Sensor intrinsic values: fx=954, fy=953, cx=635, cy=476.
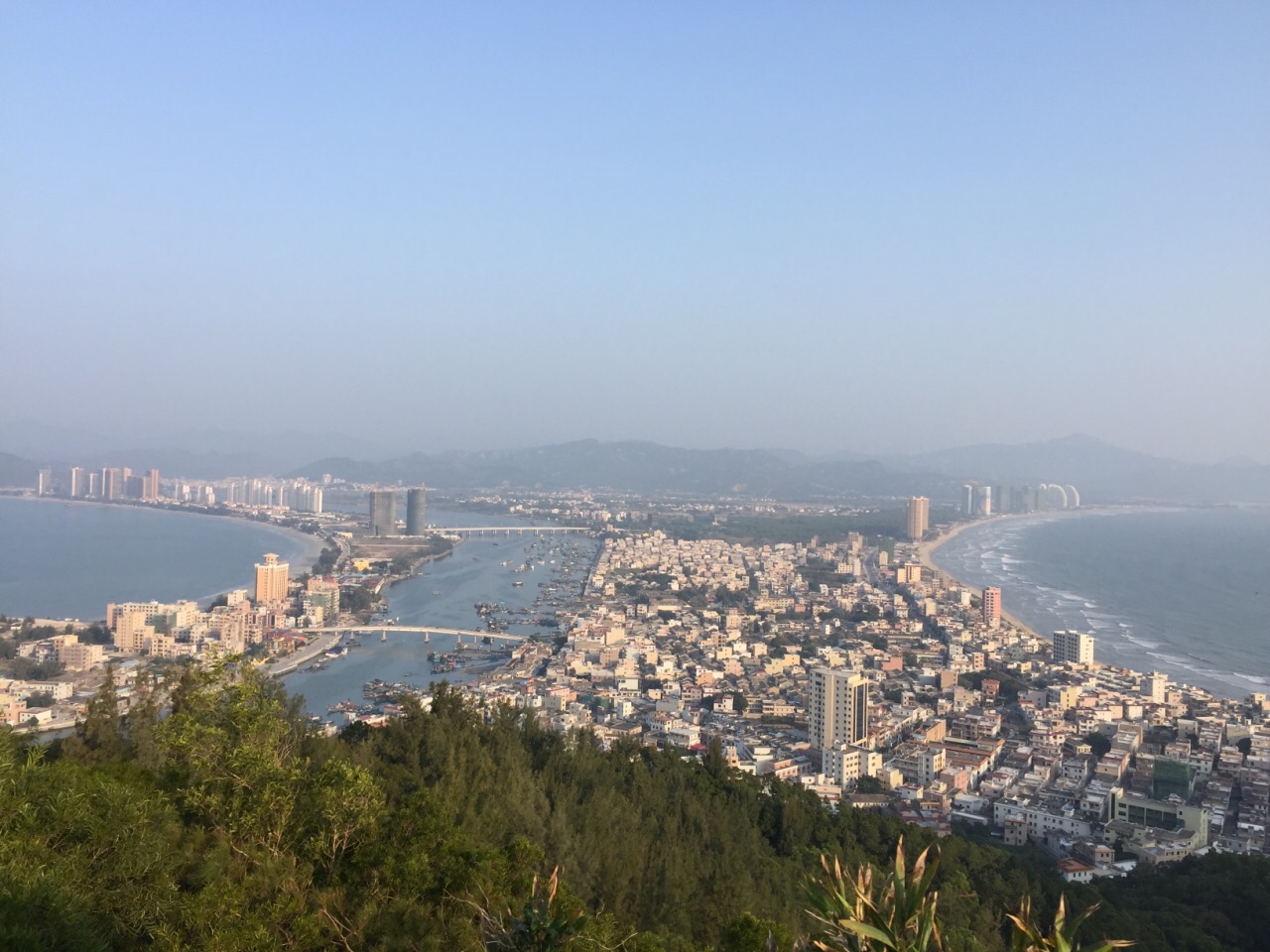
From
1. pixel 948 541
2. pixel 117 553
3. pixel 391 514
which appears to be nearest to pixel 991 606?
pixel 948 541

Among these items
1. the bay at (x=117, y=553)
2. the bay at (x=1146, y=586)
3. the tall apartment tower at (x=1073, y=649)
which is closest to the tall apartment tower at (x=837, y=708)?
the tall apartment tower at (x=1073, y=649)

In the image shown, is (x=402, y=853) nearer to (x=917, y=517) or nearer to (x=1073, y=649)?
(x=1073, y=649)

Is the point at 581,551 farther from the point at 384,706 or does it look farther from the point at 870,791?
the point at 870,791

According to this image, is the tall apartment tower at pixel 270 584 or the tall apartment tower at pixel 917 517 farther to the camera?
the tall apartment tower at pixel 917 517

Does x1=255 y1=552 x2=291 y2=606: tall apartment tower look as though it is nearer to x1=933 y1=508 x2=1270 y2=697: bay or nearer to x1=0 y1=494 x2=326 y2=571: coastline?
x1=933 y1=508 x2=1270 y2=697: bay

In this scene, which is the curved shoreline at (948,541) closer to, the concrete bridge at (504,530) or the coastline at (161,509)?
the concrete bridge at (504,530)
